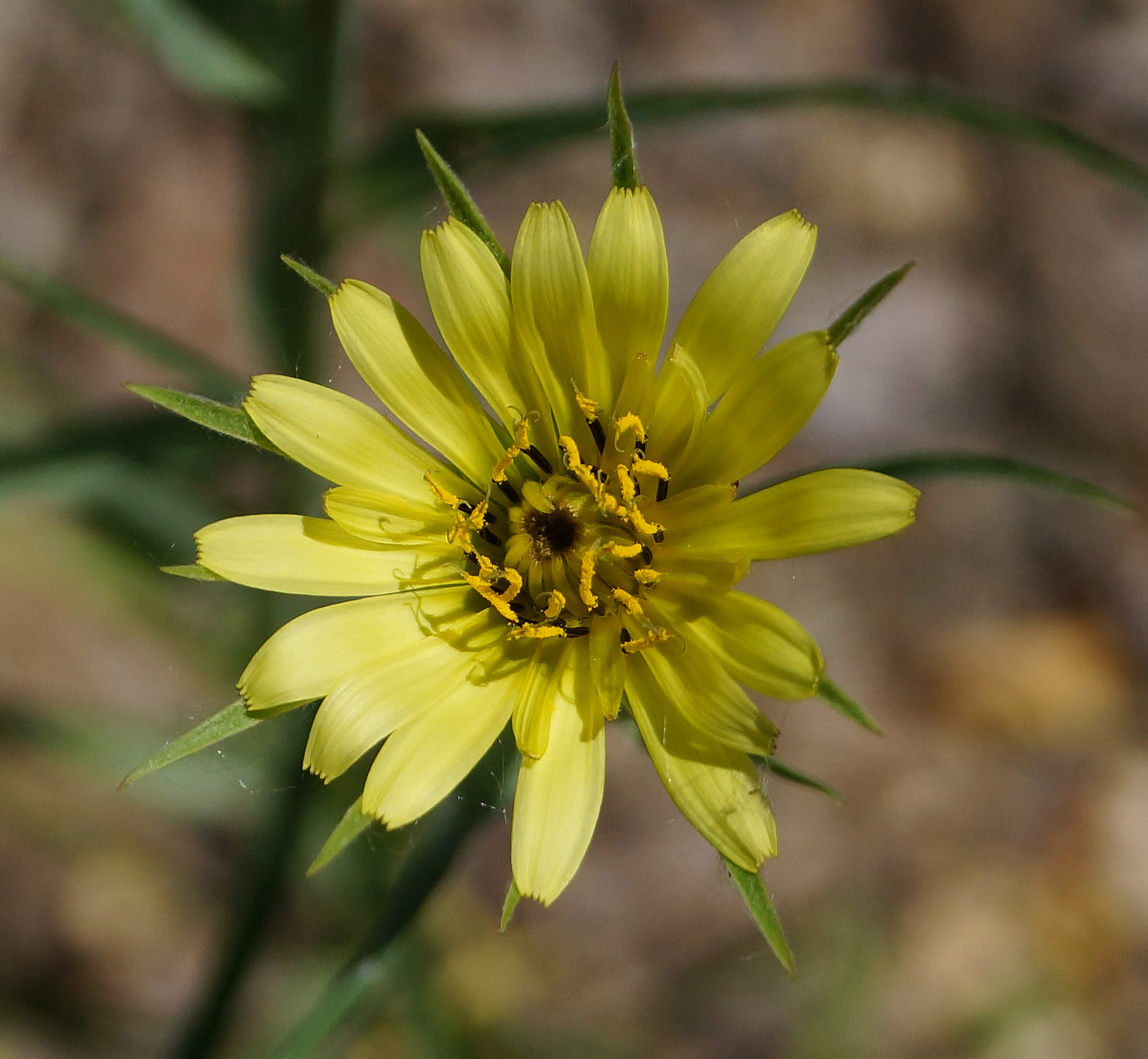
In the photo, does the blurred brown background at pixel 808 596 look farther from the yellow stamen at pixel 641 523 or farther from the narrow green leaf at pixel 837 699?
the narrow green leaf at pixel 837 699

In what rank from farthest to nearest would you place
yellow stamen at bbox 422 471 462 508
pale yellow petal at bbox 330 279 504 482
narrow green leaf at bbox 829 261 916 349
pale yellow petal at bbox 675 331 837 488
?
yellow stamen at bbox 422 471 462 508
pale yellow petal at bbox 330 279 504 482
pale yellow petal at bbox 675 331 837 488
narrow green leaf at bbox 829 261 916 349

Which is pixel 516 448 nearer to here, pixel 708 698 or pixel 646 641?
pixel 646 641

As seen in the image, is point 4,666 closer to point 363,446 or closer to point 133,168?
point 133,168

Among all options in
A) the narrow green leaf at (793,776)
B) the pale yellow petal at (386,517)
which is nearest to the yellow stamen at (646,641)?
the narrow green leaf at (793,776)

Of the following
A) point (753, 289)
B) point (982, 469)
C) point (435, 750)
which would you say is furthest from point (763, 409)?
point (435, 750)

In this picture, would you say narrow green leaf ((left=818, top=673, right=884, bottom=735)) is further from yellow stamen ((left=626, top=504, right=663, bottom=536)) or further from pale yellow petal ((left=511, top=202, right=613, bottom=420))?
pale yellow petal ((left=511, top=202, right=613, bottom=420))

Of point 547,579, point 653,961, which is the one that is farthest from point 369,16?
point 653,961

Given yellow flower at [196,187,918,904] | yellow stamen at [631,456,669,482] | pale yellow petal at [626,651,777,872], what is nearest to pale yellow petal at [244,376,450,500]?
yellow flower at [196,187,918,904]
